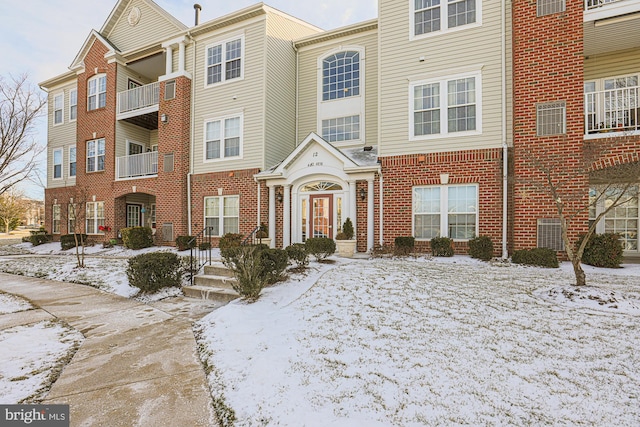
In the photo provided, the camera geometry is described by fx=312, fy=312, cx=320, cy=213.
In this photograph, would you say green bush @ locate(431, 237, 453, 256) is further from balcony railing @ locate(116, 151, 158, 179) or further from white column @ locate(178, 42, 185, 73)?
white column @ locate(178, 42, 185, 73)

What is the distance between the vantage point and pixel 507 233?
9.63 meters

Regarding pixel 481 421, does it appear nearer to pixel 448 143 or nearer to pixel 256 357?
pixel 256 357

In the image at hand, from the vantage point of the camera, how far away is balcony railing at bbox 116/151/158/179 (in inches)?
622

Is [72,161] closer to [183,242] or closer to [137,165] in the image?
[137,165]

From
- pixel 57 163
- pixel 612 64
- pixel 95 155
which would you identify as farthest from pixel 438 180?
pixel 57 163

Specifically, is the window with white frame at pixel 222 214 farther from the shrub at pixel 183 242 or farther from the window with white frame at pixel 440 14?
the window with white frame at pixel 440 14

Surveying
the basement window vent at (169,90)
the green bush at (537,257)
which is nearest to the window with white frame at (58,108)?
the basement window vent at (169,90)

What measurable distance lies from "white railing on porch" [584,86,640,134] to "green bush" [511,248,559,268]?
4.03m

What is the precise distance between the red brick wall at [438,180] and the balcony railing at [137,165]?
11.6 meters

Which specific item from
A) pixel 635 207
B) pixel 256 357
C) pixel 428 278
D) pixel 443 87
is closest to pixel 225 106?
pixel 443 87

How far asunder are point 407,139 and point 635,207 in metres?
8.09

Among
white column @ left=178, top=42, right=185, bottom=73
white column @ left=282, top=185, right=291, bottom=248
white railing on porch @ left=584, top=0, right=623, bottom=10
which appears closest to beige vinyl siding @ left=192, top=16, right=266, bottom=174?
white column @ left=178, top=42, right=185, bottom=73

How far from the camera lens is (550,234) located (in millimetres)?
8953

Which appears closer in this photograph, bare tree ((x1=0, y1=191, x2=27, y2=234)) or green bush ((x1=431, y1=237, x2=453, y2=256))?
green bush ((x1=431, y1=237, x2=453, y2=256))
